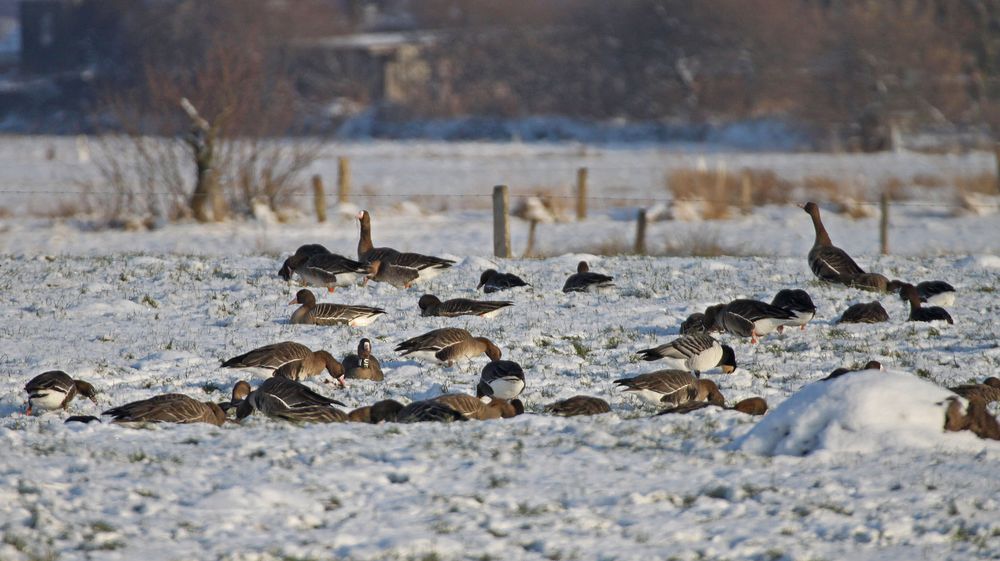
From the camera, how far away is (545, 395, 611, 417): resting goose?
841 cm

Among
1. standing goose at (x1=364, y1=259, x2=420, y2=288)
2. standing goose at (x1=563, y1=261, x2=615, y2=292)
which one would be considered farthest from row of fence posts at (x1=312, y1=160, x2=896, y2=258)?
standing goose at (x1=563, y1=261, x2=615, y2=292)

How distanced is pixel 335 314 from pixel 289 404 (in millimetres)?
3420

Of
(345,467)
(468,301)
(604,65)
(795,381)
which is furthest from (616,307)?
(604,65)

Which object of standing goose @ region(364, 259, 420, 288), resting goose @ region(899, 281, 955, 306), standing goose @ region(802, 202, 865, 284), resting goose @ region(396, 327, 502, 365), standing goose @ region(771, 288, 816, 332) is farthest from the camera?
standing goose @ region(364, 259, 420, 288)

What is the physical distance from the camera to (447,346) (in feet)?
33.4

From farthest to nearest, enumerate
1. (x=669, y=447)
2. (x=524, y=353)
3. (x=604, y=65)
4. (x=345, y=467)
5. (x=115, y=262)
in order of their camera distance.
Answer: (x=604, y=65)
(x=115, y=262)
(x=524, y=353)
(x=669, y=447)
(x=345, y=467)

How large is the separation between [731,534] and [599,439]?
1608mm

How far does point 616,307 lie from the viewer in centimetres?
1283

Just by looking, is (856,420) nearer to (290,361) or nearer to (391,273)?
(290,361)

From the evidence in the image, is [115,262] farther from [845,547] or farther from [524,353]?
[845,547]

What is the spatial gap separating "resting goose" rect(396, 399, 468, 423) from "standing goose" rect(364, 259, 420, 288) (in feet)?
18.8

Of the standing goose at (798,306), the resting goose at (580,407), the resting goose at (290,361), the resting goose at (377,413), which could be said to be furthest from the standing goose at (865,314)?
the resting goose at (377,413)

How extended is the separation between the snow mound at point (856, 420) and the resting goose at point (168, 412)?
3.62 metres

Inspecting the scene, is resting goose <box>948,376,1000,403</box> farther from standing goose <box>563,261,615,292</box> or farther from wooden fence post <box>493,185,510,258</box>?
wooden fence post <box>493,185,510,258</box>
